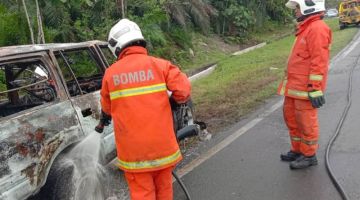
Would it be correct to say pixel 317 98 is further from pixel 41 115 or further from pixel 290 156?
pixel 41 115

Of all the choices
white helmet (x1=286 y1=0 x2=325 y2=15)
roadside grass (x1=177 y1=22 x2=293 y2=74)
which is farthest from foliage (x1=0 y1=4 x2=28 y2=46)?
white helmet (x1=286 y1=0 x2=325 y2=15)

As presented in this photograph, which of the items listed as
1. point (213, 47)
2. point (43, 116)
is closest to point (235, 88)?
point (43, 116)

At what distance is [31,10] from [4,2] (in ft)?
2.79

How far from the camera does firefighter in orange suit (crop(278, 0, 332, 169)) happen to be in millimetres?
4785

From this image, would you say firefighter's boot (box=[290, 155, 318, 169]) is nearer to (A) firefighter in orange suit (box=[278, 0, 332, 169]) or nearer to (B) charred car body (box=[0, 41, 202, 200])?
(A) firefighter in orange suit (box=[278, 0, 332, 169])

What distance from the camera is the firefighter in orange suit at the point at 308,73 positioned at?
15.7 ft

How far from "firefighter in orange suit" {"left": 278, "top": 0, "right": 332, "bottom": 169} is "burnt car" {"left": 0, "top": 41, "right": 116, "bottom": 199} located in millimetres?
1938

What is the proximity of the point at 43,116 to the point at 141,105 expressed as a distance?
1042 millimetres

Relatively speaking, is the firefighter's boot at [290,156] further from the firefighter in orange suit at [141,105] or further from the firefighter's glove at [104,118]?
the firefighter's glove at [104,118]

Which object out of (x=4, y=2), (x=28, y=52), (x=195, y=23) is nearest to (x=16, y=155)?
(x=28, y=52)

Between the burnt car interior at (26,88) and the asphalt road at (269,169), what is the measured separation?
157cm

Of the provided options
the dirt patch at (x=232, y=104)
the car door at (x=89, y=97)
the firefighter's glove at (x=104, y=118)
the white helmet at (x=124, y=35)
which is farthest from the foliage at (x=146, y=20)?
the white helmet at (x=124, y=35)

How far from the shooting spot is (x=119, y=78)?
11.1 feet

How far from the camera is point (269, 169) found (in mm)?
5094
